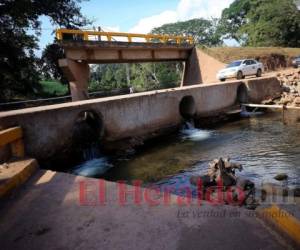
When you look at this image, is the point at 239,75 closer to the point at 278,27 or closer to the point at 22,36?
the point at 22,36

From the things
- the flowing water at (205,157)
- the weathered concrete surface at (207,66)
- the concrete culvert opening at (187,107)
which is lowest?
the flowing water at (205,157)

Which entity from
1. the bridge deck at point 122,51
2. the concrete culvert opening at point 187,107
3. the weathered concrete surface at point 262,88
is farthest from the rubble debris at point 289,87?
the bridge deck at point 122,51

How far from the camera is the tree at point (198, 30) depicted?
238 ft

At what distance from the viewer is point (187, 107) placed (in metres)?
16.6

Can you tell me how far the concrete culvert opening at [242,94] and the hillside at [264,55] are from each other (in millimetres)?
9116

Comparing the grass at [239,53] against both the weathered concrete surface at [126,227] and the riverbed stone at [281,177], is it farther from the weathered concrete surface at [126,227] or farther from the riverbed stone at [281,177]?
the weathered concrete surface at [126,227]

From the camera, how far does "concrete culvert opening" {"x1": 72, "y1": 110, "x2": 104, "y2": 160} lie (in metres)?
11.1

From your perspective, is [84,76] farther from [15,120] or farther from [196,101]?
[15,120]

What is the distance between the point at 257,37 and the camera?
4269 centimetres

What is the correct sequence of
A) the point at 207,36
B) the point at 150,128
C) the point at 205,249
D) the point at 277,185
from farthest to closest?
the point at 207,36 → the point at 150,128 → the point at 277,185 → the point at 205,249

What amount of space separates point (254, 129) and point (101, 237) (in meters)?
12.5

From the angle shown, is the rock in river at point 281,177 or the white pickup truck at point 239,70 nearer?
the rock in river at point 281,177

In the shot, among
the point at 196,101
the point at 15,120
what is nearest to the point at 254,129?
A: the point at 196,101

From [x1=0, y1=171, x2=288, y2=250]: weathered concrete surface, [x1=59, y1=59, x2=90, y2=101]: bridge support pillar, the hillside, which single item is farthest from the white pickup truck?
[x1=0, y1=171, x2=288, y2=250]: weathered concrete surface
